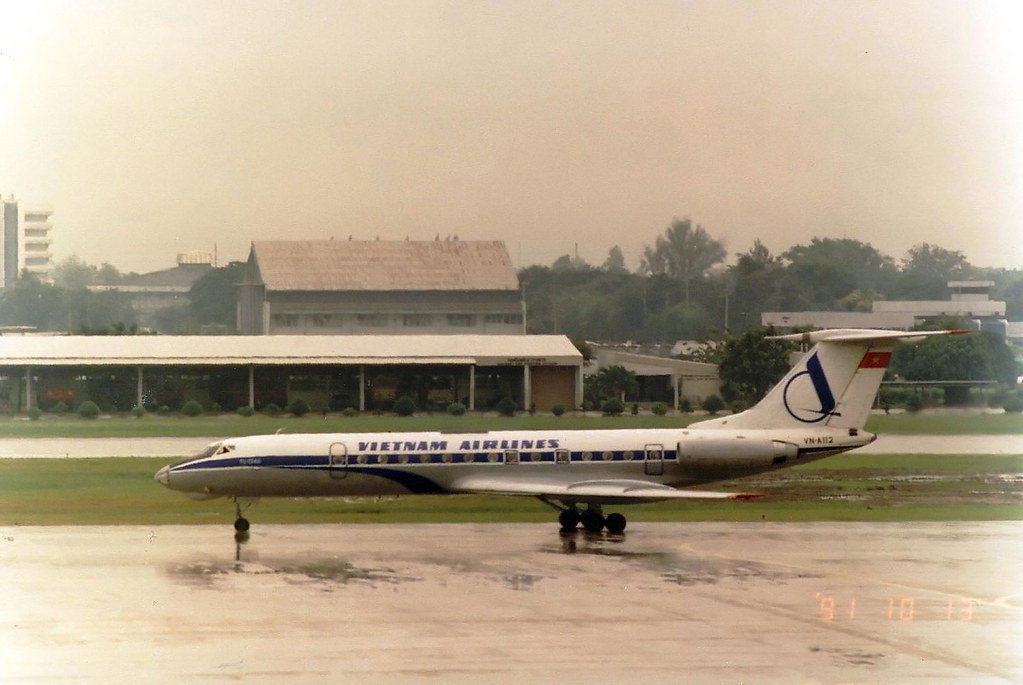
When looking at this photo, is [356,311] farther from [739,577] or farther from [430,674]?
[430,674]

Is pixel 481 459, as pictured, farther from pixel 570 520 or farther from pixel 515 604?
pixel 515 604

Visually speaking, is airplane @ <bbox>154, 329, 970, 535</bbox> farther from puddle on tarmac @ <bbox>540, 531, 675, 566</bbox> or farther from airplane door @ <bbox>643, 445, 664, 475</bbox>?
puddle on tarmac @ <bbox>540, 531, 675, 566</bbox>

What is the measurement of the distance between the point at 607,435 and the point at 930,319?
48929 millimetres

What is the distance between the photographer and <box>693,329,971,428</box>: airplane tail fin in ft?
95.6

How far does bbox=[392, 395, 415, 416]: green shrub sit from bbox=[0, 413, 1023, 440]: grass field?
36 cm

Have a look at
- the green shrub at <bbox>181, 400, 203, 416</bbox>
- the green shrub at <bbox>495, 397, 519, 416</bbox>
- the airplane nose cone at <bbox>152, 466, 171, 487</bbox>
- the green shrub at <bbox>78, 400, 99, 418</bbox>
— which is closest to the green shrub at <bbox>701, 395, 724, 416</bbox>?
the green shrub at <bbox>495, 397, 519, 416</bbox>

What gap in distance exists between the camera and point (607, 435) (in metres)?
28.9

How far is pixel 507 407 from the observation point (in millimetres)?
59094

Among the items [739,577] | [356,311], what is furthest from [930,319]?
[739,577]

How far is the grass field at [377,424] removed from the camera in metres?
52.8

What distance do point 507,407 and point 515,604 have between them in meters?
38.7

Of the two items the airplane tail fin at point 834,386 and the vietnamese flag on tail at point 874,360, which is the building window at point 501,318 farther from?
the vietnamese flag on tail at point 874,360

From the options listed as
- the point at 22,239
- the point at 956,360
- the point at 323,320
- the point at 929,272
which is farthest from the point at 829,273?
the point at 22,239

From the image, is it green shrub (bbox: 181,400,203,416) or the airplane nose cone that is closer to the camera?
the airplane nose cone
